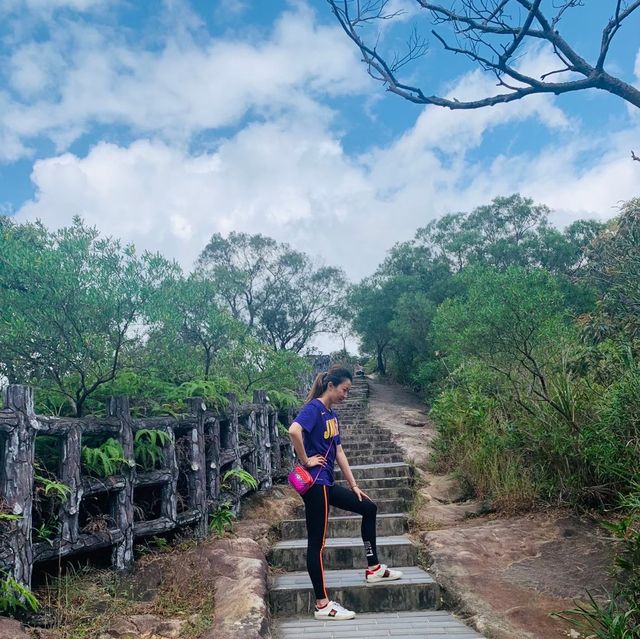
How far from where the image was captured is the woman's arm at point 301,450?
12.6 ft

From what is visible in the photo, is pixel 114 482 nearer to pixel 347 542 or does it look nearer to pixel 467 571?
pixel 347 542

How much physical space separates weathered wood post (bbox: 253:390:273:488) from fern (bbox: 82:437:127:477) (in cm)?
282

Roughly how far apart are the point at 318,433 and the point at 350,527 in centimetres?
252

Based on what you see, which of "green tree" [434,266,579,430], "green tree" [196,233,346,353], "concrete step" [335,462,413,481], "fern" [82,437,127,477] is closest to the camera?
"fern" [82,437,127,477]

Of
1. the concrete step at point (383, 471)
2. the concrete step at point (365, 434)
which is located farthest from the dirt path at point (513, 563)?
the concrete step at point (365, 434)

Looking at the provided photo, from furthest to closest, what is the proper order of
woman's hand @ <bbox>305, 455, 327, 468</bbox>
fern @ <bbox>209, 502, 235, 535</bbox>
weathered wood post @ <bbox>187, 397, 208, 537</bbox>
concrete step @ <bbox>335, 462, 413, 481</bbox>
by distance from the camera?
1. concrete step @ <bbox>335, 462, 413, 481</bbox>
2. fern @ <bbox>209, 502, 235, 535</bbox>
3. weathered wood post @ <bbox>187, 397, 208, 537</bbox>
4. woman's hand @ <bbox>305, 455, 327, 468</bbox>

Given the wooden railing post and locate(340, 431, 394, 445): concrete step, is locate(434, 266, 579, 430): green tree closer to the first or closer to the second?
the wooden railing post

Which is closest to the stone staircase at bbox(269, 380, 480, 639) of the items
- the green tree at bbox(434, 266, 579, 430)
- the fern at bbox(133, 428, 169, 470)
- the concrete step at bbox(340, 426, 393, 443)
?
the fern at bbox(133, 428, 169, 470)

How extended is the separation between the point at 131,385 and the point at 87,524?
62.5 inches

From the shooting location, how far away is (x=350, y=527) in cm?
616

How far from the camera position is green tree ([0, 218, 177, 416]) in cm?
513

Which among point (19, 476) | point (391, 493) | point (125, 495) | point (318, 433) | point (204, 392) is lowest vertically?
point (391, 493)

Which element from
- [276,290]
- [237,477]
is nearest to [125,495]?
[237,477]

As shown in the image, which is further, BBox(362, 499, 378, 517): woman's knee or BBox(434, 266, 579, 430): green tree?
BBox(434, 266, 579, 430): green tree
